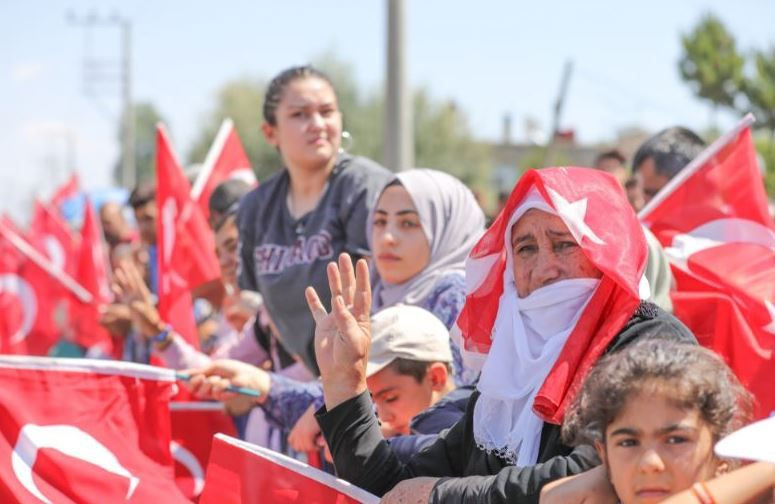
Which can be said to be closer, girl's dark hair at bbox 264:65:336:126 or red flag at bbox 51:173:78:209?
girl's dark hair at bbox 264:65:336:126

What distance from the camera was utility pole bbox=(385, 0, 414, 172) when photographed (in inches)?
352

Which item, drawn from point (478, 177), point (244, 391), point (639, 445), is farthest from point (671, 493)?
point (478, 177)

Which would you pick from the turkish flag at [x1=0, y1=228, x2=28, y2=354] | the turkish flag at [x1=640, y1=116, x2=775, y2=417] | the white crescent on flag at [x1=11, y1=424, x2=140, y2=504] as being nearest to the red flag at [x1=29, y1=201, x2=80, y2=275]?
the turkish flag at [x1=0, y1=228, x2=28, y2=354]

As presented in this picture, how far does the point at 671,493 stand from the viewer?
8.29ft

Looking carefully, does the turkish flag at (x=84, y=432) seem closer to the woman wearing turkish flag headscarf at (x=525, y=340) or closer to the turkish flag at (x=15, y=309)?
the woman wearing turkish flag headscarf at (x=525, y=340)

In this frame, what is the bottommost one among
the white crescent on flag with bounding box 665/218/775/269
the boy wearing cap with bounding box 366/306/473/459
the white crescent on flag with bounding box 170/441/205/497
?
the white crescent on flag with bounding box 170/441/205/497

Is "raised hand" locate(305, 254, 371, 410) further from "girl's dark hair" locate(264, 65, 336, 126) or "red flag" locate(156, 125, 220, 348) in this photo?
"red flag" locate(156, 125, 220, 348)

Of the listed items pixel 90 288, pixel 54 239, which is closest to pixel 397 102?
pixel 90 288

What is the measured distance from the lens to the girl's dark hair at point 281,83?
5.63 meters

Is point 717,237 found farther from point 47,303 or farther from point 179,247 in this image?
point 47,303

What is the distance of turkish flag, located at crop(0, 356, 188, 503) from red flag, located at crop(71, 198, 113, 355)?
18.0 ft

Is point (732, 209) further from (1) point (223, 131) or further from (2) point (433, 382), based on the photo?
(1) point (223, 131)

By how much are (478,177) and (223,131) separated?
1574 inches

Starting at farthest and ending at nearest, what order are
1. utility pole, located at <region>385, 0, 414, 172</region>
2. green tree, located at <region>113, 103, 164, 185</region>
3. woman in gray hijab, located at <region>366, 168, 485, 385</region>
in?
green tree, located at <region>113, 103, 164, 185</region> < utility pole, located at <region>385, 0, 414, 172</region> < woman in gray hijab, located at <region>366, 168, 485, 385</region>
